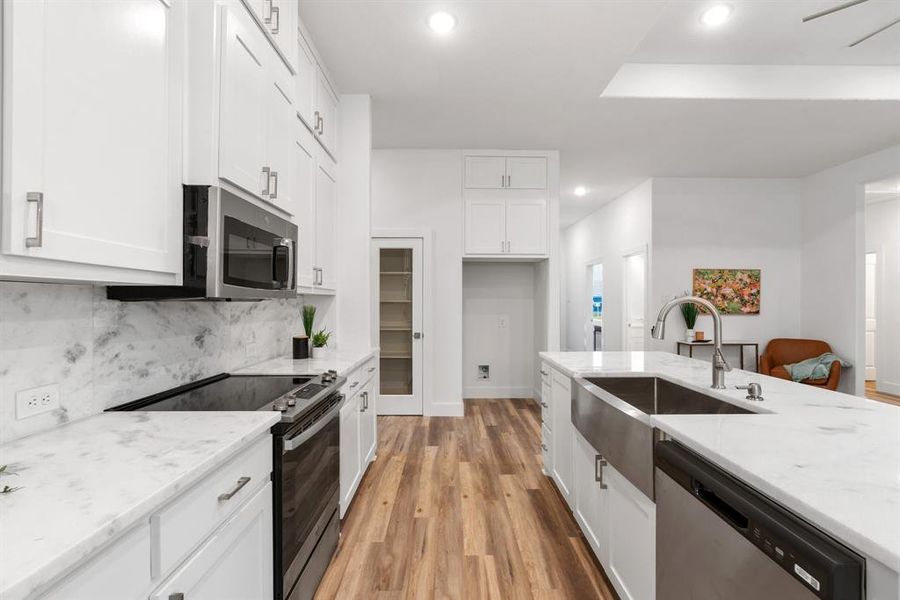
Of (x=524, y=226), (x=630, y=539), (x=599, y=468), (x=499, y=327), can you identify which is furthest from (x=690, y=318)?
(x=630, y=539)

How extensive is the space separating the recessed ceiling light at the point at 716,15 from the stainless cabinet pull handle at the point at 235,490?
356 centimetres

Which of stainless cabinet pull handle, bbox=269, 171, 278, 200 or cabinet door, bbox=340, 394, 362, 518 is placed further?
cabinet door, bbox=340, 394, 362, 518

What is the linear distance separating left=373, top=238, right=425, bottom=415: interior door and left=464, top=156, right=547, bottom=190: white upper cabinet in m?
0.92

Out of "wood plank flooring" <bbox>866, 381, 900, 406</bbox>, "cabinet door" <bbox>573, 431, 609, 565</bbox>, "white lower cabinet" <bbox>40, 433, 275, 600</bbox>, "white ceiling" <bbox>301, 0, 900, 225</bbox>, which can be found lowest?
"wood plank flooring" <bbox>866, 381, 900, 406</bbox>

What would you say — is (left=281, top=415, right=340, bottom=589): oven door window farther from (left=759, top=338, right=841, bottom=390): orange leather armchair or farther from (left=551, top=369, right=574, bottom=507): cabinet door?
(left=759, top=338, right=841, bottom=390): orange leather armchair

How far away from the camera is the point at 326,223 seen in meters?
2.92

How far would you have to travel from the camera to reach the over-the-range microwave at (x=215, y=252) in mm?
1331

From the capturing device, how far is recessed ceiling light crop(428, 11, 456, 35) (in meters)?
2.45

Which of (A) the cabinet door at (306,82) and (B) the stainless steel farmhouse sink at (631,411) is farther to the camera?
(A) the cabinet door at (306,82)

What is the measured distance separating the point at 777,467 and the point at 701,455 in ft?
0.75

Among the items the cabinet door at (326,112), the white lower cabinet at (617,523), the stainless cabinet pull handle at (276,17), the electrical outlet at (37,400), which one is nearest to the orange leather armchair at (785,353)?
the white lower cabinet at (617,523)

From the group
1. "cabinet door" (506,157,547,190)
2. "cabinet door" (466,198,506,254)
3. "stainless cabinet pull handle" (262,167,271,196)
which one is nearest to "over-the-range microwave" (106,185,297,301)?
"stainless cabinet pull handle" (262,167,271,196)

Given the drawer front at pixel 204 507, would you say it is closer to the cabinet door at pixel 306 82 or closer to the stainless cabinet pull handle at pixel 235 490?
the stainless cabinet pull handle at pixel 235 490

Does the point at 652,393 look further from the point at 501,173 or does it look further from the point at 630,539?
the point at 501,173
